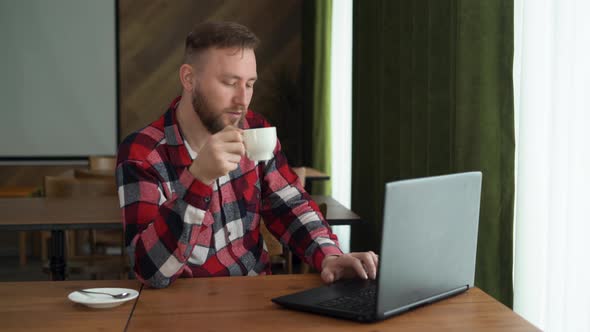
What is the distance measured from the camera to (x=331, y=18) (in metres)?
5.39

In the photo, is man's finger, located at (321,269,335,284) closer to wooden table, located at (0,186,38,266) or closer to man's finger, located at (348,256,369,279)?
man's finger, located at (348,256,369,279)

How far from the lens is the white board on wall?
6773 mm

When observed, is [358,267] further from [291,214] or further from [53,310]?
[53,310]

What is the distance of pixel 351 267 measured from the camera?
1.64 m

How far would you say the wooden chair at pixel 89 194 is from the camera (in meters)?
3.62

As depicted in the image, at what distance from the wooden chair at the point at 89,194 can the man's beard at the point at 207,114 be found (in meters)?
1.98

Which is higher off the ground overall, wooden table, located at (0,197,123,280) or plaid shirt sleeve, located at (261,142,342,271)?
plaid shirt sleeve, located at (261,142,342,271)

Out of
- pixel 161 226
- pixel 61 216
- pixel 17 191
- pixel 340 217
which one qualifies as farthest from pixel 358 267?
pixel 17 191

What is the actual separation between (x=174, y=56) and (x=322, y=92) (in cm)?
215

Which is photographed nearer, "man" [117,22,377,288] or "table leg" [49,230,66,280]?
"man" [117,22,377,288]

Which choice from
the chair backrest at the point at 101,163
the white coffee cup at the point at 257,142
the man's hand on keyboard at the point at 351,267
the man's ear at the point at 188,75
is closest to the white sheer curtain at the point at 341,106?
the chair backrest at the point at 101,163

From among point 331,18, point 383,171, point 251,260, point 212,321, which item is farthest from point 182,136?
point 331,18

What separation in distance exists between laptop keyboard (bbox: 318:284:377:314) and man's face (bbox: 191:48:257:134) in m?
0.55

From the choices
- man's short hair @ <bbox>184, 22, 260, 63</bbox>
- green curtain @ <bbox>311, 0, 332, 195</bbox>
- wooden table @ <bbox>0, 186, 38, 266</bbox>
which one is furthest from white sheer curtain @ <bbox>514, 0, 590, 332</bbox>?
wooden table @ <bbox>0, 186, 38, 266</bbox>
